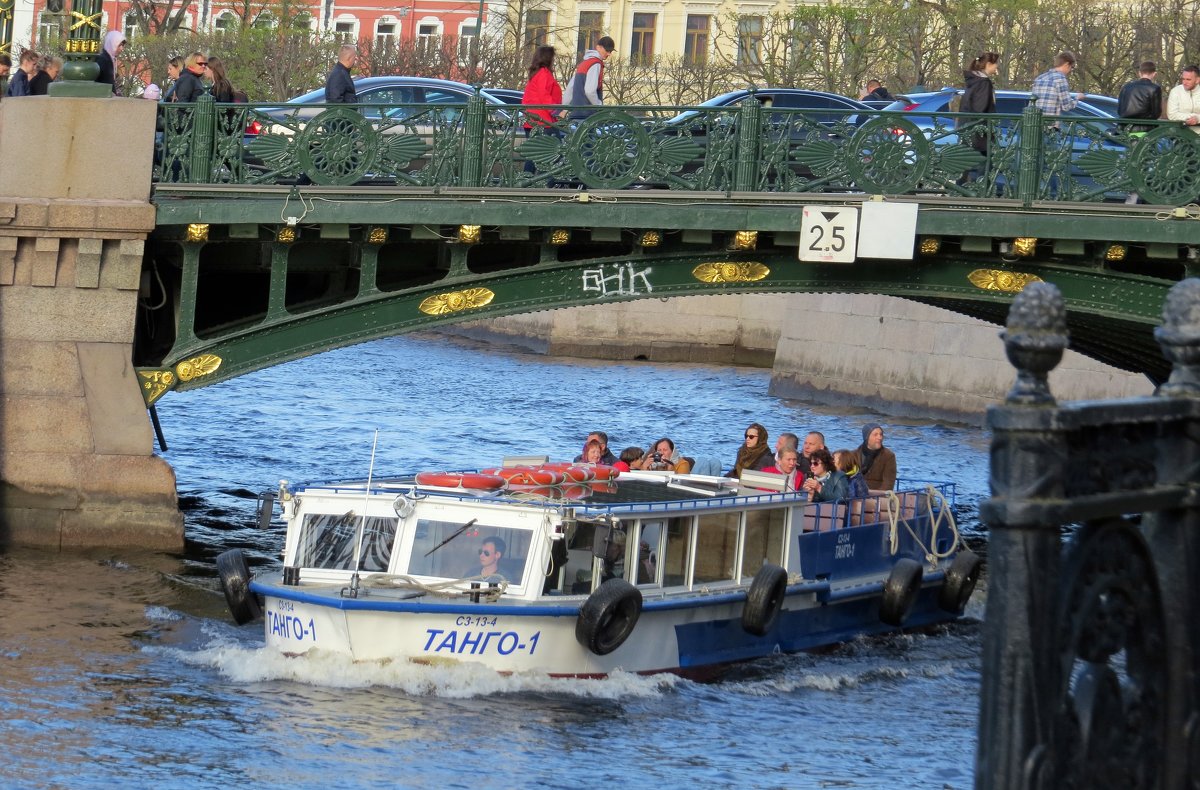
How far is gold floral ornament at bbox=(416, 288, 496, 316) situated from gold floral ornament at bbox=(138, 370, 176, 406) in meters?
2.57

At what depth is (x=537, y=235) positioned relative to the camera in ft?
63.5

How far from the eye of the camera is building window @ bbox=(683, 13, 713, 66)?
239ft

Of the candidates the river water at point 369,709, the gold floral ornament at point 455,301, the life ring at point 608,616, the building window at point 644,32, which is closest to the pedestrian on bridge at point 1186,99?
the river water at point 369,709

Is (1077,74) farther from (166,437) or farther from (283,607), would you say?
(283,607)

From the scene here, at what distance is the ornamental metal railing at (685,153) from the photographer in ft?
60.8

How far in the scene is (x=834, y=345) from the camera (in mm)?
40969

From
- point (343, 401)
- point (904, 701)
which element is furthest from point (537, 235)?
point (343, 401)

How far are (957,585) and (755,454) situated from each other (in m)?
2.62

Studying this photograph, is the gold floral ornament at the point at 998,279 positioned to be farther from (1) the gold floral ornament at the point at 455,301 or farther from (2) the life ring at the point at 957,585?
(1) the gold floral ornament at the point at 455,301

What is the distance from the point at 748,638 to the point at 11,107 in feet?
28.0

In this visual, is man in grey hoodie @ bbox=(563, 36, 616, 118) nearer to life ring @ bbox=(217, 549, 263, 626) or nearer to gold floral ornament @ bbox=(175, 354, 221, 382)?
gold floral ornament @ bbox=(175, 354, 221, 382)

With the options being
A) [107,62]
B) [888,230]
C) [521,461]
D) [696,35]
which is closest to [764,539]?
A: [521,461]

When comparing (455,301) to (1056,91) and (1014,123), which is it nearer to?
(1014,123)

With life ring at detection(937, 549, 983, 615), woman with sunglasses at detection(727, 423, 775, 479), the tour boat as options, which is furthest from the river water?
woman with sunglasses at detection(727, 423, 775, 479)
